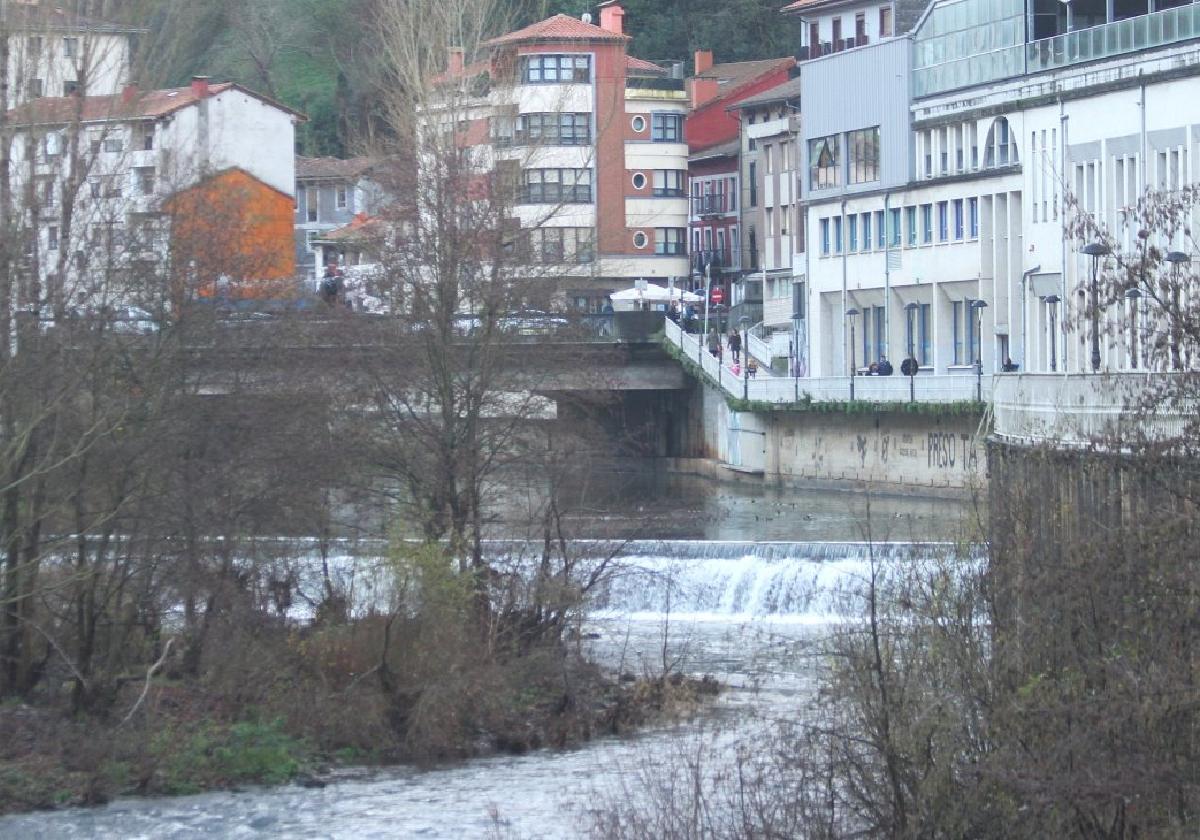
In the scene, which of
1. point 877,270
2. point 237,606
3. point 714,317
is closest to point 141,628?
point 237,606

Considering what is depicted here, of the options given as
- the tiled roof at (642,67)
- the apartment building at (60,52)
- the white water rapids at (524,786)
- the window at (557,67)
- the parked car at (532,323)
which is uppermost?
the tiled roof at (642,67)

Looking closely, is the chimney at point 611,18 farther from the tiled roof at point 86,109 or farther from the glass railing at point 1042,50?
the tiled roof at point 86,109

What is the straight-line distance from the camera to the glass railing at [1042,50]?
51531 millimetres

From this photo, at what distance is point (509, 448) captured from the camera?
32.0 m

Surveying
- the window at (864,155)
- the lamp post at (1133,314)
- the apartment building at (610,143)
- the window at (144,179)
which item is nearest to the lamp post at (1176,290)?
the lamp post at (1133,314)

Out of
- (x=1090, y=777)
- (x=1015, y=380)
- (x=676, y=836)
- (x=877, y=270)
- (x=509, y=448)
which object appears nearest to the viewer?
(x=1090, y=777)

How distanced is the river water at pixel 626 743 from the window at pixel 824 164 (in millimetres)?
35848

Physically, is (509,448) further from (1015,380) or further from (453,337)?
(1015,380)

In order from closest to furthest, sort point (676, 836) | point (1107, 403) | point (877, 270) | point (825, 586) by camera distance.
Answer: point (676, 836)
point (1107, 403)
point (825, 586)
point (877, 270)

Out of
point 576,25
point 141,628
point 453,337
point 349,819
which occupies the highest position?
point 576,25

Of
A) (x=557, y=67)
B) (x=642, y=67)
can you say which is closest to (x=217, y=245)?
(x=557, y=67)

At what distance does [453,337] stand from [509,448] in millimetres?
2479

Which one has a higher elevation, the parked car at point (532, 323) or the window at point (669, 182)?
the window at point (669, 182)

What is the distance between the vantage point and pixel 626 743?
24.0 meters
